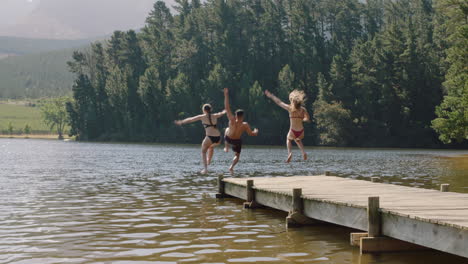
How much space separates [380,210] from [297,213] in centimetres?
383

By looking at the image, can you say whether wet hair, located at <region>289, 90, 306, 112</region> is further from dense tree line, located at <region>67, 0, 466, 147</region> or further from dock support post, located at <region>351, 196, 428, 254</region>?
dense tree line, located at <region>67, 0, 466, 147</region>

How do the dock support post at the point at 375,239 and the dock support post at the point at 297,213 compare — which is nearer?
the dock support post at the point at 375,239

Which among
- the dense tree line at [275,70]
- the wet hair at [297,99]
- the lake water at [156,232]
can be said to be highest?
the dense tree line at [275,70]

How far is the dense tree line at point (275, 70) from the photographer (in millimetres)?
105500

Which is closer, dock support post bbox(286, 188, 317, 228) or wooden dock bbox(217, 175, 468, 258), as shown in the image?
wooden dock bbox(217, 175, 468, 258)

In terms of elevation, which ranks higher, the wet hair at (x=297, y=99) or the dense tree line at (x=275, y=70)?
the dense tree line at (x=275, y=70)

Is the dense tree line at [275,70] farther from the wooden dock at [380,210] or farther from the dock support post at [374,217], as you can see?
the dock support post at [374,217]

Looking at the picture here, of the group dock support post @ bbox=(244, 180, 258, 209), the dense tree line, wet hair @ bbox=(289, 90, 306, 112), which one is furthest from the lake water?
the dense tree line

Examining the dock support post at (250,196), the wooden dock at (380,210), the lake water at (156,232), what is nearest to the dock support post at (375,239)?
the wooden dock at (380,210)

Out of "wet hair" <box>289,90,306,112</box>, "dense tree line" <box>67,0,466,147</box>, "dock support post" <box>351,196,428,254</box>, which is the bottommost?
"dock support post" <box>351,196,428,254</box>

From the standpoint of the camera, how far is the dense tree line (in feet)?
346

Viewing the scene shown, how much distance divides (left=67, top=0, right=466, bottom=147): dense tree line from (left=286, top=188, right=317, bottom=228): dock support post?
86028 mm

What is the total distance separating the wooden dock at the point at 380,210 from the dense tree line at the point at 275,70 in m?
83.9

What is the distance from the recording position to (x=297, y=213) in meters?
16.7
